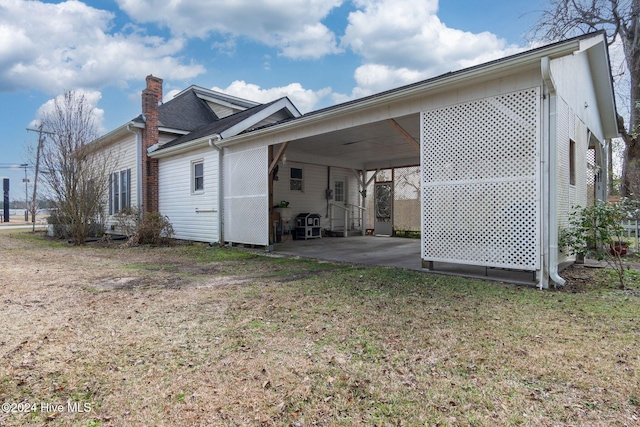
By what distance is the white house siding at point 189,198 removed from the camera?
34.6ft

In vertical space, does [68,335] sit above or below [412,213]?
below

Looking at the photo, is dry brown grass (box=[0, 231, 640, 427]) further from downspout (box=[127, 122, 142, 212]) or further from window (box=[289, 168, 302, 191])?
window (box=[289, 168, 302, 191])

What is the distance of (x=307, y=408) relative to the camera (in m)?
2.12

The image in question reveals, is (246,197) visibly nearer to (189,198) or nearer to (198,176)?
(198,176)

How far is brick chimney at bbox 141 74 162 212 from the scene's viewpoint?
1225cm

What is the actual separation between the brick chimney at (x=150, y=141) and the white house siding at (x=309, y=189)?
4220 millimetres

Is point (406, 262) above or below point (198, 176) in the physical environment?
below

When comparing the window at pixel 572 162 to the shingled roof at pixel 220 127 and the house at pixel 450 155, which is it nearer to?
the house at pixel 450 155

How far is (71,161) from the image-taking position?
11.2 meters

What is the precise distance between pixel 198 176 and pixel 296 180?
146 inches

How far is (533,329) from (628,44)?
1430 cm

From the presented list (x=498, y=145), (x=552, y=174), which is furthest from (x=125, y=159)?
(x=552, y=174)

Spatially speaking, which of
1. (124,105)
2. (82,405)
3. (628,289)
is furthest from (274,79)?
(82,405)

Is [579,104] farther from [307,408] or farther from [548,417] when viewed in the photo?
[307,408]
